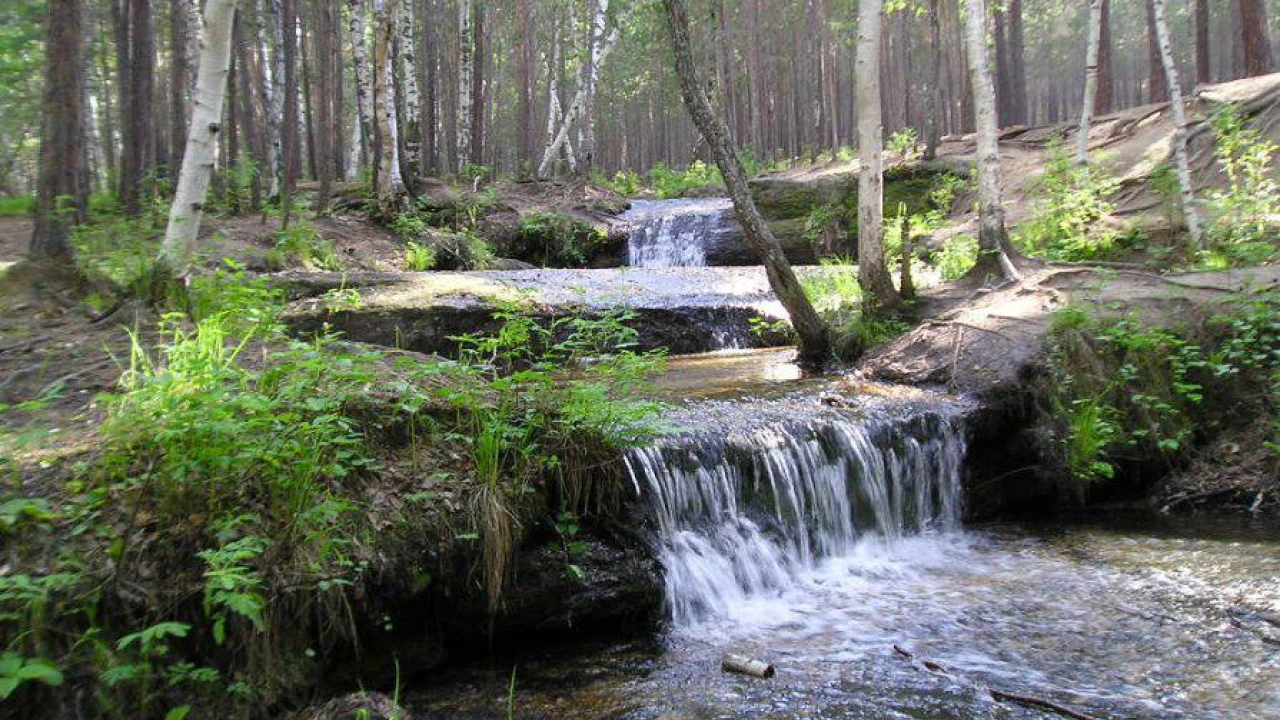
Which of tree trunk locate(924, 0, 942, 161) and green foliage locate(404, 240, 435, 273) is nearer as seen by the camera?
green foliage locate(404, 240, 435, 273)

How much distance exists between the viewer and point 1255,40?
55.1 ft

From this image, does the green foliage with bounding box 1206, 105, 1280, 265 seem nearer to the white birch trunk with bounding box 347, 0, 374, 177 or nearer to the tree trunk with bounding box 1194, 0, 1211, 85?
the tree trunk with bounding box 1194, 0, 1211, 85

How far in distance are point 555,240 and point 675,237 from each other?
2775 mm

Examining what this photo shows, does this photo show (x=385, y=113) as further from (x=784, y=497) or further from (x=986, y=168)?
(x=784, y=497)

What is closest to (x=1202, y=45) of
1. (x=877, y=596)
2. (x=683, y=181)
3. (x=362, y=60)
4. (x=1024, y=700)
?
(x=683, y=181)

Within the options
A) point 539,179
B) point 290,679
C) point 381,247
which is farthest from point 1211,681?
point 539,179

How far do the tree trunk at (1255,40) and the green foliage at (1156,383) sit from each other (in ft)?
39.7

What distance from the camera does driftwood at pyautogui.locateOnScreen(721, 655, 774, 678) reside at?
14.7ft

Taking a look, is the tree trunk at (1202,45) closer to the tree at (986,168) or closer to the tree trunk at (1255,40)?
the tree trunk at (1255,40)

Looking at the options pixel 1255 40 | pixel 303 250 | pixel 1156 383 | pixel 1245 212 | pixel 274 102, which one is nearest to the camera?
pixel 1156 383

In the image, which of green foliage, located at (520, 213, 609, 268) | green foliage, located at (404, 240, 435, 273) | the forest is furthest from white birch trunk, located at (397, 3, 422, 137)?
the forest

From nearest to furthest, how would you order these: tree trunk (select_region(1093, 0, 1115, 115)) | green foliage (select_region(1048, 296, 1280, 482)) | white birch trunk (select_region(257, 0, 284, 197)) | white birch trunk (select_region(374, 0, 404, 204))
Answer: green foliage (select_region(1048, 296, 1280, 482)) < white birch trunk (select_region(374, 0, 404, 204)) < white birch trunk (select_region(257, 0, 284, 197)) < tree trunk (select_region(1093, 0, 1115, 115))

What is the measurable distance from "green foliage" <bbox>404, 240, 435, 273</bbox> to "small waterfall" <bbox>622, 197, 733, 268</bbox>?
185 inches

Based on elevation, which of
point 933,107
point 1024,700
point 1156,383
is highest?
point 933,107
